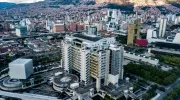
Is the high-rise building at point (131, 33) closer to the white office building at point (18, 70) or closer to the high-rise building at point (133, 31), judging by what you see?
the high-rise building at point (133, 31)

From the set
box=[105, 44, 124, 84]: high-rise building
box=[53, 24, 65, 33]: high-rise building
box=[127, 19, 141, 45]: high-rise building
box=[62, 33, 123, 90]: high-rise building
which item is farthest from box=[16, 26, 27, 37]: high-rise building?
box=[105, 44, 124, 84]: high-rise building

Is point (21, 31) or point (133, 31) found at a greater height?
point (133, 31)

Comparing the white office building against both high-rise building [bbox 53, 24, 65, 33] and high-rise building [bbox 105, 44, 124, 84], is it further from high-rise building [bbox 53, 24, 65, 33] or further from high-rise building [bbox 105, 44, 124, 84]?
high-rise building [bbox 53, 24, 65, 33]

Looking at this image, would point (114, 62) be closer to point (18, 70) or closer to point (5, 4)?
point (18, 70)

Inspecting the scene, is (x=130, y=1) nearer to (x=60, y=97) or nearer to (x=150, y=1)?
(x=150, y=1)

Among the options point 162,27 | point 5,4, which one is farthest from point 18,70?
point 5,4

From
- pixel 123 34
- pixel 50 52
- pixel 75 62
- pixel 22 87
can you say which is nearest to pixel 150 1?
pixel 123 34

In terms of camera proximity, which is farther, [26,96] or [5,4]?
[5,4]

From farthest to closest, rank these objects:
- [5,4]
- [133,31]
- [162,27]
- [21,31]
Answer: [5,4], [21,31], [162,27], [133,31]

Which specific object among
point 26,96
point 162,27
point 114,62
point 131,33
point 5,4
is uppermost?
point 5,4

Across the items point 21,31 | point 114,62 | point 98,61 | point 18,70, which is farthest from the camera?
point 21,31

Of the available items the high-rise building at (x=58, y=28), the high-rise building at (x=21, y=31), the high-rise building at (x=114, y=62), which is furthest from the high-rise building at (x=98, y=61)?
the high-rise building at (x=58, y=28)
